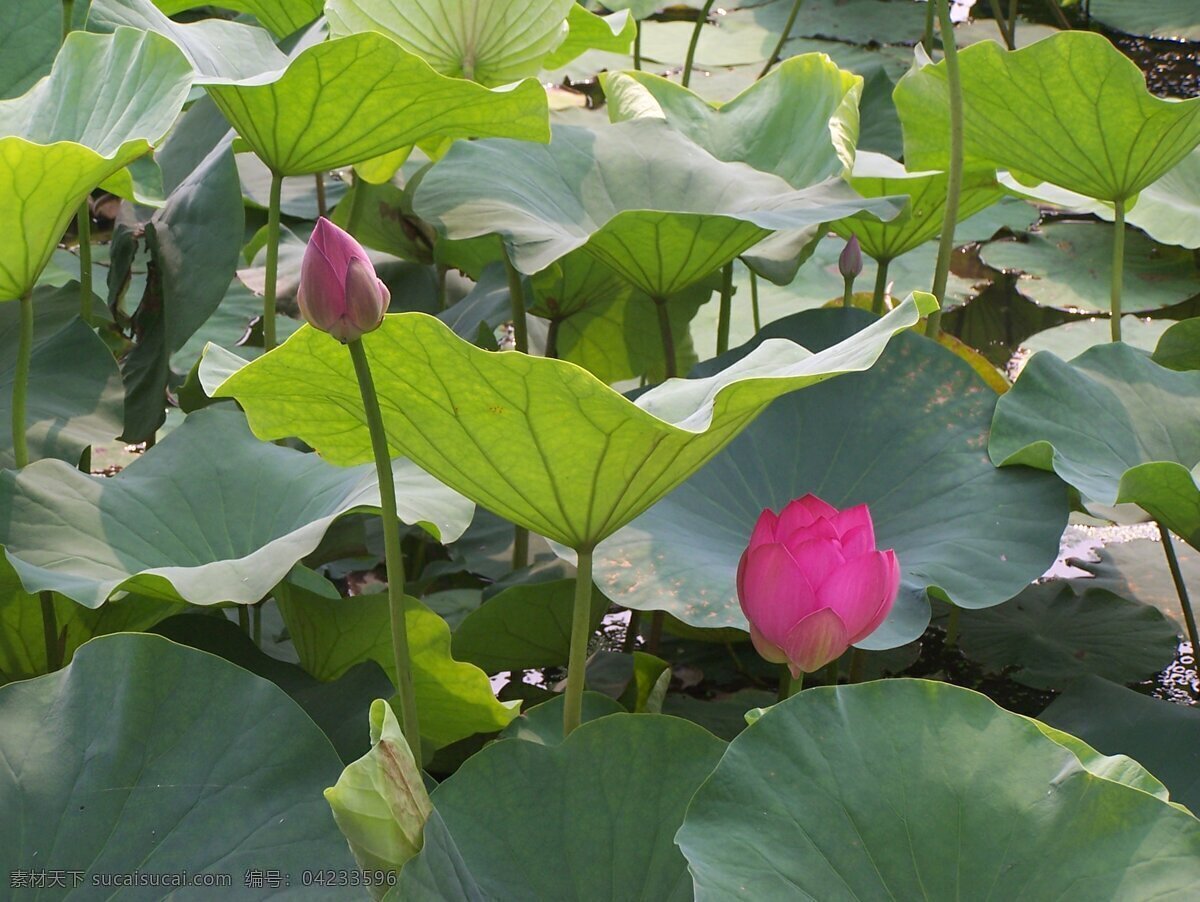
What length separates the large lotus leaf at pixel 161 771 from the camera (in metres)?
0.74

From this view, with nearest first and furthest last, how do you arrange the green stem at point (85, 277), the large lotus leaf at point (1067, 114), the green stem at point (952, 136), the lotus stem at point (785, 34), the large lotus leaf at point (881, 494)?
1. the large lotus leaf at point (881, 494)
2. the green stem at point (952, 136)
3. the large lotus leaf at point (1067, 114)
4. the green stem at point (85, 277)
5. the lotus stem at point (785, 34)

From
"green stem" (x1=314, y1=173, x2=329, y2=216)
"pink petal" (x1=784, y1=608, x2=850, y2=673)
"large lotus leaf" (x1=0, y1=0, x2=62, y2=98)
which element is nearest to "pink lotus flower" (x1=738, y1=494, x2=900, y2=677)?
"pink petal" (x1=784, y1=608, x2=850, y2=673)

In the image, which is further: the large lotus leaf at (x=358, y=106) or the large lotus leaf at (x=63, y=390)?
the large lotus leaf at (x=63, y=390)

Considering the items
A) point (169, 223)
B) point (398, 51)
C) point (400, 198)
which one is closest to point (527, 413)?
point (398, 51)

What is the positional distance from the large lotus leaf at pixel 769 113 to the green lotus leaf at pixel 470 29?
0.13 meters

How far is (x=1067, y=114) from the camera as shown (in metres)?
1.28

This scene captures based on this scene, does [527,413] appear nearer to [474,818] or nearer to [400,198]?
[474,818]

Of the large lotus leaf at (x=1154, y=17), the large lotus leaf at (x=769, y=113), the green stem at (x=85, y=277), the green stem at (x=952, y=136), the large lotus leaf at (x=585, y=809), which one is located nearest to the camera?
the large lotus leaf at (x=585, y=809)

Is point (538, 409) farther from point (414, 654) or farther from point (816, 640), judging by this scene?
point (414, 654)

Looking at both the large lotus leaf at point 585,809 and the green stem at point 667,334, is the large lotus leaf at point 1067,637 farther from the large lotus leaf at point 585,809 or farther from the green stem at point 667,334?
the large lotus leaf at point 585,809

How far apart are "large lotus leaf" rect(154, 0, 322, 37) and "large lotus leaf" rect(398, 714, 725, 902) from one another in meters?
1.25

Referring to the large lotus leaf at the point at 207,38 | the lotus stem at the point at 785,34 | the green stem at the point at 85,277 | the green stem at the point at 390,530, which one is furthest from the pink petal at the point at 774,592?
the lotus stem at the point at 785,34

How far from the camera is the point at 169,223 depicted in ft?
4.52

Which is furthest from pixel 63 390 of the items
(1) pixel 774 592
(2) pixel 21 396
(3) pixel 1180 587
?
(3) pixel 1180 587
